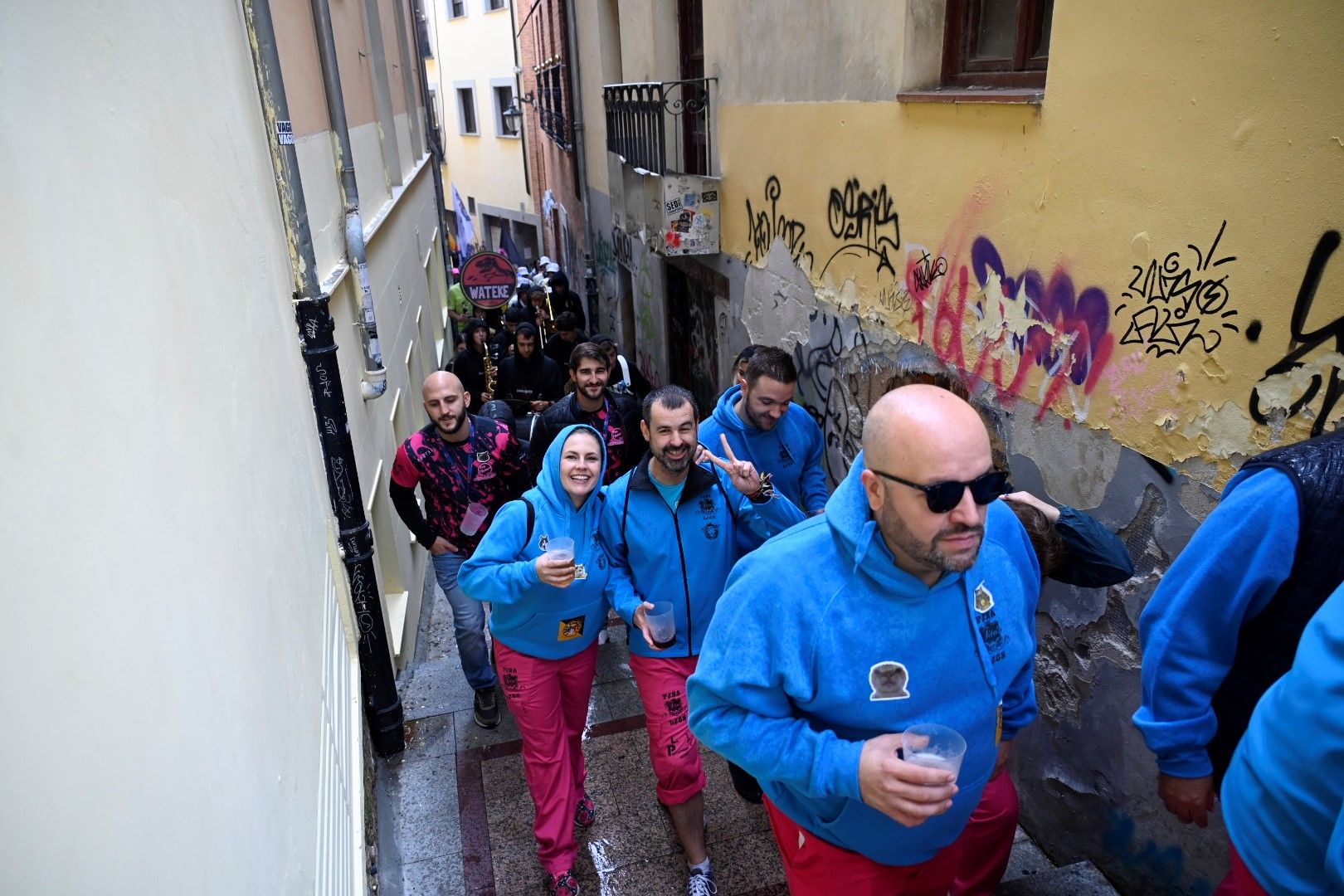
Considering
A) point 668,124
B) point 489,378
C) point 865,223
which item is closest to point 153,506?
point 865,223

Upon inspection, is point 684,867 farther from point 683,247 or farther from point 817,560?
point 683,247

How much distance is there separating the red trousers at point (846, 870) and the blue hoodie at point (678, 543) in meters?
1.06

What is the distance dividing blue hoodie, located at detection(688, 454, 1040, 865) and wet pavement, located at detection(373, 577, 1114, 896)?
5.21ft

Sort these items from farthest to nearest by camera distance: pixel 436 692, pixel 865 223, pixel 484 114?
pixel 484 114 → pixel 436 692 → pixel 865 223

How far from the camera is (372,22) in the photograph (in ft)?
32.4

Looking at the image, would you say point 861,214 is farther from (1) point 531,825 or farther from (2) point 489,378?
(2) point 489,378

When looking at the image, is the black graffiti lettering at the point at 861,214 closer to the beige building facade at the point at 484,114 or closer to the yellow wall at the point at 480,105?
the yellow wall at the point at 480,105

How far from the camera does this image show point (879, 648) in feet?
7.47

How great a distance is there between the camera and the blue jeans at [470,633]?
4996 mm

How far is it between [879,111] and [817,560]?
3376 millimetres

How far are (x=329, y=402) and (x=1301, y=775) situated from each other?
3829mm

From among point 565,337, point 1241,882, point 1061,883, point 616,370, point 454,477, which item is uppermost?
point 1241,882

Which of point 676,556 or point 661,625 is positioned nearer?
point 661,625

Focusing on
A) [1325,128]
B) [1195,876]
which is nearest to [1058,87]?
[1325,128]
